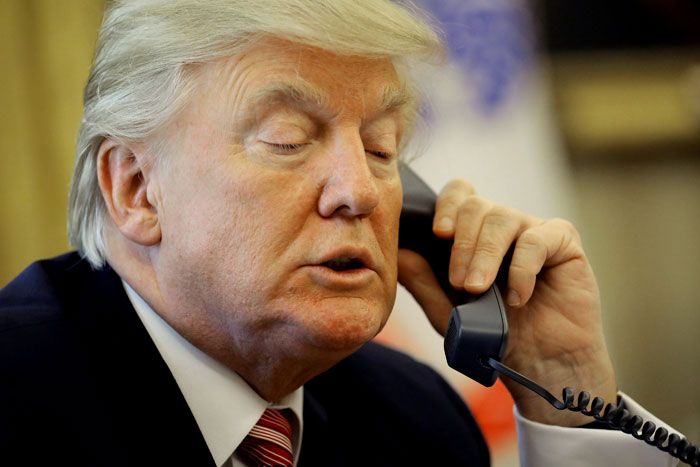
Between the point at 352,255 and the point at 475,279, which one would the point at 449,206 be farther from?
the point at 352,255

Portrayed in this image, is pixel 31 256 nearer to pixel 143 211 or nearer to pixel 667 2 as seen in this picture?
pixel 143 211

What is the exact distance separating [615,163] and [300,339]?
3224mm

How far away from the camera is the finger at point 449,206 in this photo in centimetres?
161

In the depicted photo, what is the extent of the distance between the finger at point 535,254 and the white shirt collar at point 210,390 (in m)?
0.55

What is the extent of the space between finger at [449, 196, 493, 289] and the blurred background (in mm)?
1378

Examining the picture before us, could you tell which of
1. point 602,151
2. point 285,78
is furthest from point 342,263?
point 602,151

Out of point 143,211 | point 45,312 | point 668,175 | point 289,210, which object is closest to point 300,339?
point 289,210

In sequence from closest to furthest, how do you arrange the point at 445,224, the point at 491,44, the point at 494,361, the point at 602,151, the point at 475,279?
the point at 494,361, the point at 475,279, the point at 445,224, the point at 491,44, the point at 602,151

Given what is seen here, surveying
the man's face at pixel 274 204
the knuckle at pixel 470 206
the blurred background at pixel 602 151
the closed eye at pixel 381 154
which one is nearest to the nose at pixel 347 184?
the man's face at pixel 274 204

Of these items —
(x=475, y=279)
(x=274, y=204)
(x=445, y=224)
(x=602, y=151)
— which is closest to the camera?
(x=274, y=204)

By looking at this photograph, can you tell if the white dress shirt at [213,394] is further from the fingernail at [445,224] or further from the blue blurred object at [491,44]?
the blue blurred object at [491,44]

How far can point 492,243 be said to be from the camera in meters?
1.53

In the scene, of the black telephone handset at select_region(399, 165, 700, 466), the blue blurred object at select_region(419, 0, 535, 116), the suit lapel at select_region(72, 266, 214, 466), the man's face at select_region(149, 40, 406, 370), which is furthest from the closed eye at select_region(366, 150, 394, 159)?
the blue blurred object at select_region(419, 0, 535, 116)

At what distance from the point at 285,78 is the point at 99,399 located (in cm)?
60
